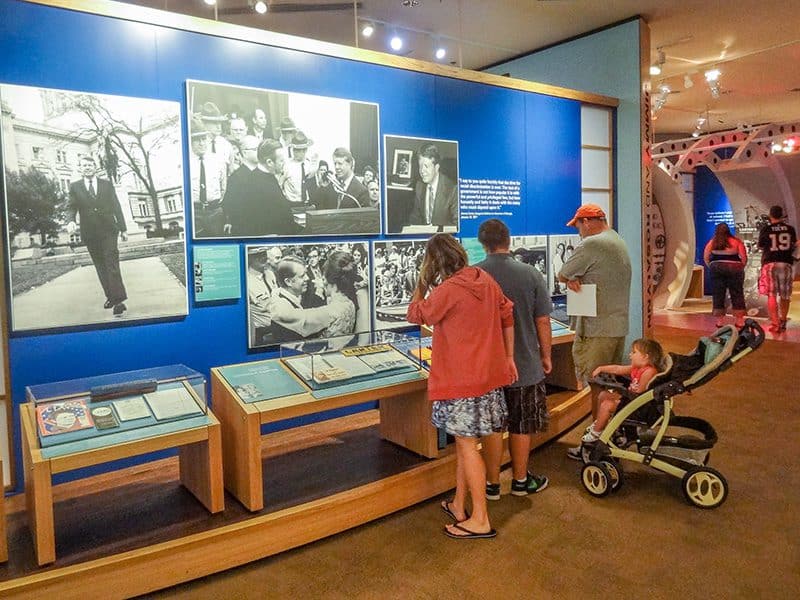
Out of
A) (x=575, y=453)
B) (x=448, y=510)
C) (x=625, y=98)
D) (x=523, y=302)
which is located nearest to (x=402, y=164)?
(x=523, y=302)

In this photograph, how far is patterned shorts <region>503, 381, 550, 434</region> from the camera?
3934 millimetres

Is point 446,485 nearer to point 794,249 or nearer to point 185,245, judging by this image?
point 185,245

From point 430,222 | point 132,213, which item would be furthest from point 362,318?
point 132,213

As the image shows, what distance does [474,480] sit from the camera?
3.45 m

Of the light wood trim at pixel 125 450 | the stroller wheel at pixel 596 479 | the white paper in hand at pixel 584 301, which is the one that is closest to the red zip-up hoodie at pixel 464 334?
the stroller wheel at pixel 596 479

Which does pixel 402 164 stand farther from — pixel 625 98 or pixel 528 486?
pixel 625 98

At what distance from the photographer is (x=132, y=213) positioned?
13.1 feet

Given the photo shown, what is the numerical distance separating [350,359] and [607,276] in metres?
1.89

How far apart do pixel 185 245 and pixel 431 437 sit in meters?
1.96

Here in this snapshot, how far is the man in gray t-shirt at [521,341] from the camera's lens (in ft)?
12.6

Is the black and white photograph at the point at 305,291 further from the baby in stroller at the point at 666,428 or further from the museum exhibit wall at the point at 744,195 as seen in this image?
the museum exhibit wall at the point at 744,195

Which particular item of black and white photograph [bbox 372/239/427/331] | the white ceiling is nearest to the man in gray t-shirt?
black and white photograph [bbox 372/239/427/331]

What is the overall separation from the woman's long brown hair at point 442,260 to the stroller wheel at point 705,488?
1864 mm

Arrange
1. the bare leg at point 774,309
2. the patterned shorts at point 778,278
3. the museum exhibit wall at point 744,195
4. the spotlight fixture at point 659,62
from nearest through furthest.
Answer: the spotlight fixture at point 659,62 < the patterned shorts at point 778,278 < the bare leg at point 774,309 < the museum exhibit wall at point 744,195
